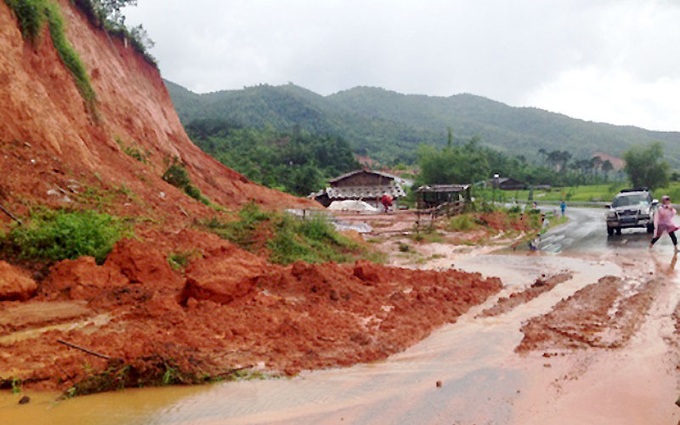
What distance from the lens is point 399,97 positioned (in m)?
184

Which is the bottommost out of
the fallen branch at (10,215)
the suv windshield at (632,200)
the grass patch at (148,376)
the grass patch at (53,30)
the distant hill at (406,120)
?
the grass patch at (148,376)

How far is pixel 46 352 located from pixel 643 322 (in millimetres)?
8598

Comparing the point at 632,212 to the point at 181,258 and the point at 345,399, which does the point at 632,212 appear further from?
the point at 345,399

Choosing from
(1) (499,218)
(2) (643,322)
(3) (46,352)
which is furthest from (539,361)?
(1) (499,218)

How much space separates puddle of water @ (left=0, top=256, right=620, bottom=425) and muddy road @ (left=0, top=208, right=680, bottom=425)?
1 cm

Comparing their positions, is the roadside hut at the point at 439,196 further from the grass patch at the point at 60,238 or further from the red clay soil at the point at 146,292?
the grass patch at the point at 60,238

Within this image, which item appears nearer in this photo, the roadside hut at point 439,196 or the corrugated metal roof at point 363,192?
the roadside hut at point 439,196

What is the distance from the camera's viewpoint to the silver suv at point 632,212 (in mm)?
21391

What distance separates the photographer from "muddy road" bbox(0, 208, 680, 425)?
530 cm

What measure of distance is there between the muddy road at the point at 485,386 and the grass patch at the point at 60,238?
15.9 feet

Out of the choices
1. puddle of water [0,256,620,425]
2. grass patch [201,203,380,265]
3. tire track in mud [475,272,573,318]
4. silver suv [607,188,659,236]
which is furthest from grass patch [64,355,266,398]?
silver suv [607,188,659,236]

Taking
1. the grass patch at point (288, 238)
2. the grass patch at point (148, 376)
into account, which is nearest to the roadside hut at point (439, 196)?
the grass patch at point (288, 238)

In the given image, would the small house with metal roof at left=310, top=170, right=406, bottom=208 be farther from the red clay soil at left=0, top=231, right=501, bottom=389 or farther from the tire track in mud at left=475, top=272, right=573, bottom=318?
A: the red clay soil at left=0, top=231, right=501, bottom=389

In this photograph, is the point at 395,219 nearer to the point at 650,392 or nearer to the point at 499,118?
the point at 650,392
